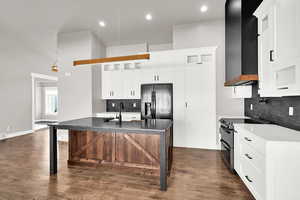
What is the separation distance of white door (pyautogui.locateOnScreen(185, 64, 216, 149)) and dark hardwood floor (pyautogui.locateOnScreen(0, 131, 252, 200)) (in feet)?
2.37

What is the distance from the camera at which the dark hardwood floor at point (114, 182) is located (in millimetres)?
2125

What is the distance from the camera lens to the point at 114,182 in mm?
2461

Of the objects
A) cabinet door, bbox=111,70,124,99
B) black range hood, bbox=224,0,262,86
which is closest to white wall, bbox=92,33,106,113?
cabinet door, bbox=111,70,124,99

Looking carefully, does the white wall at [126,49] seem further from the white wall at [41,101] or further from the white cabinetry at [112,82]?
the white wall at [41,101]

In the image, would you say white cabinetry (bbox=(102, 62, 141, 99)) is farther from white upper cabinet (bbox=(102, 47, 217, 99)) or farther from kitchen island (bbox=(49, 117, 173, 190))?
kitchen island (bbox=(49, 117, 173, 190))

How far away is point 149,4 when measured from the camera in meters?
3.73

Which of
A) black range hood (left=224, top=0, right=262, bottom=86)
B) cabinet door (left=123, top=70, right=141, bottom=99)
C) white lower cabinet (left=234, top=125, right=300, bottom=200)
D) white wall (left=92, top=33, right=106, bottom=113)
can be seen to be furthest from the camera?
white wall (left=92, top=33, right=106, bottom=113)

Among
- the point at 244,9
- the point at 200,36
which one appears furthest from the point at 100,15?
the point at 244,9

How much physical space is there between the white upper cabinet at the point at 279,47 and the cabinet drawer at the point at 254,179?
97 cm

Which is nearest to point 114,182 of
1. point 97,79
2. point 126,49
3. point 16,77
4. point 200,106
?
point 200,106

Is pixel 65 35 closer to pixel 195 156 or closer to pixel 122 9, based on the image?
pixel 122 9

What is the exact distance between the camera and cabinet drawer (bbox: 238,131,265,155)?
5.37 ft

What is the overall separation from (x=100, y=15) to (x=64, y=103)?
2770 mm

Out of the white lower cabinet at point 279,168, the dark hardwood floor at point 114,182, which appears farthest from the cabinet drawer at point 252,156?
the dark hardwood floor at point 114,182
